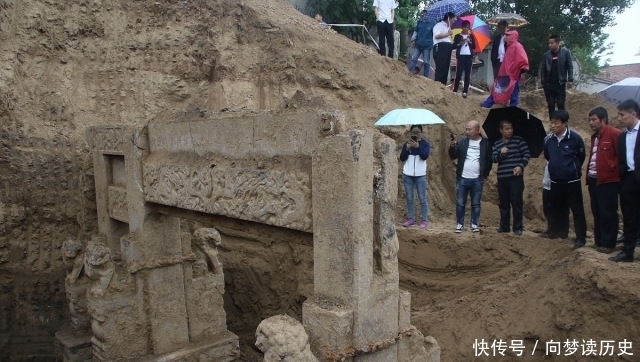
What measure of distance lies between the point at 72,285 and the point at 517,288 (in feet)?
16.6

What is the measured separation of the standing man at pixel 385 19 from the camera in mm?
10219

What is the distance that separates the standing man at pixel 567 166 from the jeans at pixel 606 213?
0.16 m

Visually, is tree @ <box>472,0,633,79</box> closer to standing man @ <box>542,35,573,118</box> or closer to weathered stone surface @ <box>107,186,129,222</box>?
standing man @ <box>542,35,573,118</box>

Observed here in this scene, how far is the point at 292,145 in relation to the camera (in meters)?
3.03

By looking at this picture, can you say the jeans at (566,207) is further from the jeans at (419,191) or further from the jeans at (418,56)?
the jeans at (418,56)

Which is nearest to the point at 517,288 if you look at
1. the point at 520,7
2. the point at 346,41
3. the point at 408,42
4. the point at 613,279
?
the point at 613,279

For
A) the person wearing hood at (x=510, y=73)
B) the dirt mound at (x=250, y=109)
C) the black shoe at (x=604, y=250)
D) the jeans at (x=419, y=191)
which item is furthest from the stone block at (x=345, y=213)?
the person wearing hood at (x=510, y=73)

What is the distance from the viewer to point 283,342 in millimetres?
2615

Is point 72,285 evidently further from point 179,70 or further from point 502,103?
point 502,103

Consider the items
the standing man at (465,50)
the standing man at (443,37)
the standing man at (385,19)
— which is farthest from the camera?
the standing man at (385,19)

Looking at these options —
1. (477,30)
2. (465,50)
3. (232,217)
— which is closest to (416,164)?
(465,50)

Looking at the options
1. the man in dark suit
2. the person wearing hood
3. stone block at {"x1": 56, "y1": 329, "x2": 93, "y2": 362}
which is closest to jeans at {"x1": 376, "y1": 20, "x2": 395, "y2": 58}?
the person wearing hood

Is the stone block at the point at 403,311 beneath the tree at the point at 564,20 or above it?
beneath

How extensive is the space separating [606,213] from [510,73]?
4260mm
